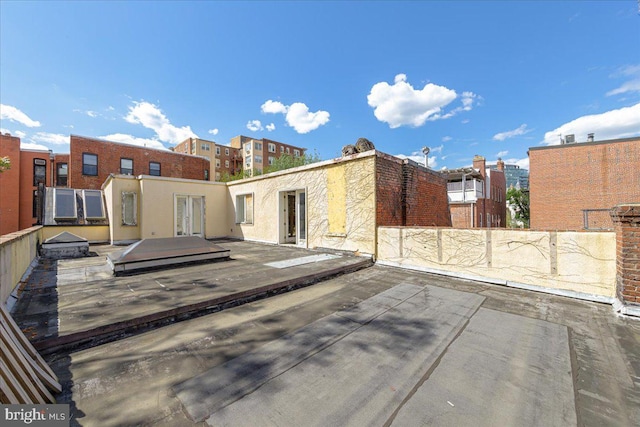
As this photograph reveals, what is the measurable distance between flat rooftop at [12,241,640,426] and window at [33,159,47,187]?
27.1 m

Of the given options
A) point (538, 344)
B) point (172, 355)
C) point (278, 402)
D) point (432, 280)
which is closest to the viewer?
point (278, 402)

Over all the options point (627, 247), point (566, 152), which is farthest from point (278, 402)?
point (566, 152)

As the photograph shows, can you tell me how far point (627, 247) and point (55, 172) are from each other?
1458 inches

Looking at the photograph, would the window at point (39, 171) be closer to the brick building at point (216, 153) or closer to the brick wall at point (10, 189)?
the brick wall at point (10, 189)

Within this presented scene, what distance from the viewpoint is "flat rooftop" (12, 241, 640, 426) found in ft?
5.77

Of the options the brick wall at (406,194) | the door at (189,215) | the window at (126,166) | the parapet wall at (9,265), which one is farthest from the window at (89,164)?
the brick wall at (406,194)

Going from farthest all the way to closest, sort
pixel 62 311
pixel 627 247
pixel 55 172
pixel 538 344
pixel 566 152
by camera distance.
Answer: pixel 55 172
pixel 566 152
pixel 627 247
pixel 62 311
pixel 538 344

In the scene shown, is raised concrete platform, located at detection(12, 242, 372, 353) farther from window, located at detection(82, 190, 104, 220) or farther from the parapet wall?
window, located at detection(82, 190, 104, 220)

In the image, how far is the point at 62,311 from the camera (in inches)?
126

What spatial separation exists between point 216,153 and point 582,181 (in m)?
50.9

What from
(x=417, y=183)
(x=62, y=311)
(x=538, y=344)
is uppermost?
(x=417, y=183)

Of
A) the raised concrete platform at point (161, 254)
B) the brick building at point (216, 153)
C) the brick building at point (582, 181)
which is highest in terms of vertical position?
the brick building at point (216, 153)

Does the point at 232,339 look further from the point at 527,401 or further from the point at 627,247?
the point at 627,247

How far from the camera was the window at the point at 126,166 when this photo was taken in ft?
63.1
